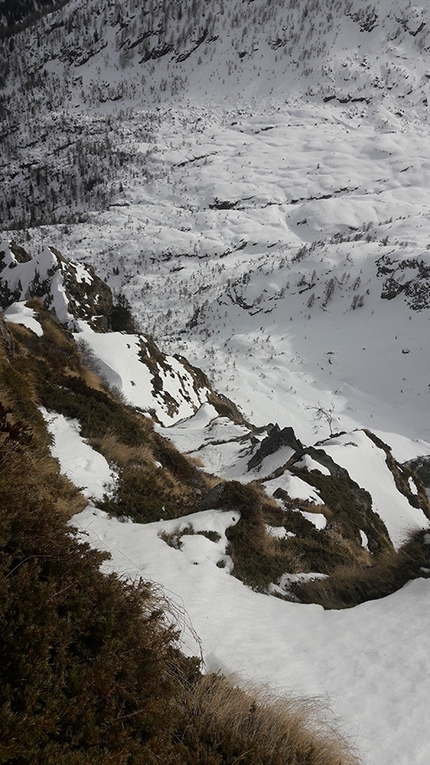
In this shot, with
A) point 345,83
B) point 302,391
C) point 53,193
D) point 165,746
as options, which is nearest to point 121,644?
point 165,746

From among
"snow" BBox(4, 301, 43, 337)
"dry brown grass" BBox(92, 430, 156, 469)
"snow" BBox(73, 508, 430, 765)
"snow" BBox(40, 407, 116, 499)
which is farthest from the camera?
"snow" BBox(4, 301, 43, 337)

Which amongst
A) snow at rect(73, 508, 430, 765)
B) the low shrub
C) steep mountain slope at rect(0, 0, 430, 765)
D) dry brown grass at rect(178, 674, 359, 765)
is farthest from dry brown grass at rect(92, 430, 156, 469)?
dry brown grass at rect(178, 674, 359, 765)

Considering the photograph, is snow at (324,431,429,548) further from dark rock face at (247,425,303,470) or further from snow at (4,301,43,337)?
snow at (4,301,43,337)

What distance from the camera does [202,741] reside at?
2.44m

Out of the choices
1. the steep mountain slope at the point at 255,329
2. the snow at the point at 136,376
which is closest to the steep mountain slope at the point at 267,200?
the steep mountain slope at the point at 255,329

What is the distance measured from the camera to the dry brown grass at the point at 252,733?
2.36 meters

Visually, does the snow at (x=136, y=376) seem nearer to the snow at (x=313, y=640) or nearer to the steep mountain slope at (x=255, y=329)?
the steep mountain slope at (x=255, y=329)

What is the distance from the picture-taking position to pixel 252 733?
252cm

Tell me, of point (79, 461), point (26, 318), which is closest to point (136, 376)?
point (26, 318)

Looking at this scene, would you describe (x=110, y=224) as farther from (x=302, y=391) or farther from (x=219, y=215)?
(x=302, y=391)

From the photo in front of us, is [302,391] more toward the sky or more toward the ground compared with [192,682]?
more toward the ground

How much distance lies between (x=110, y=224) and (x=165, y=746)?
116m

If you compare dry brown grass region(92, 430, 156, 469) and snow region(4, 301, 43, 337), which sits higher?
dry brown grass region(92, 430, 156, 469)

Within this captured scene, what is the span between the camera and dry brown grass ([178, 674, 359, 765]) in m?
2.36
